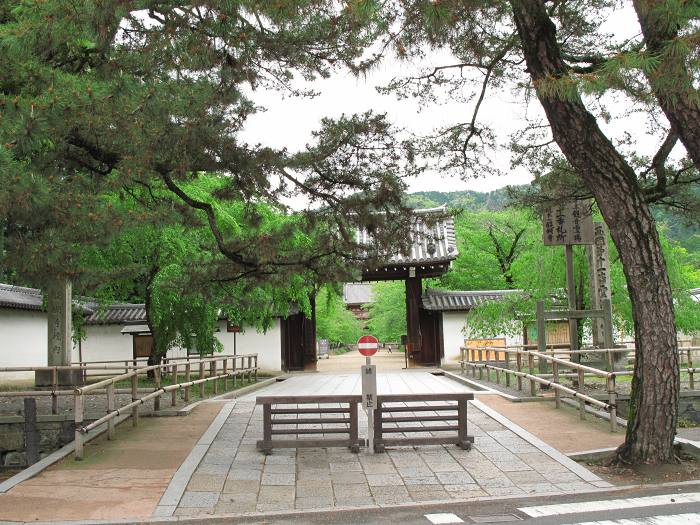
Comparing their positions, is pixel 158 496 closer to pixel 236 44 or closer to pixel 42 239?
pixel 42 239

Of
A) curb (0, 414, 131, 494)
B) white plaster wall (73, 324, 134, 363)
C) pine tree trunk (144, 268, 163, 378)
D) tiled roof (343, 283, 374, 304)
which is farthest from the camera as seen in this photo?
tiled roof (343, 283, 374, 304)

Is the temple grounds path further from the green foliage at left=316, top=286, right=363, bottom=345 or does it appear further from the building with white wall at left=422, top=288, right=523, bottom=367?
the green foliage at left=316, top=286, right=363, bottom=345

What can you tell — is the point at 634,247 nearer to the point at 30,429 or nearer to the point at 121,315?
the point at 30,429

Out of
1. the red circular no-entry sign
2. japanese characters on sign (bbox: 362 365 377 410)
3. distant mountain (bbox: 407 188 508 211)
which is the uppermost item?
distant mountain (bbox: 407 188 508 211)

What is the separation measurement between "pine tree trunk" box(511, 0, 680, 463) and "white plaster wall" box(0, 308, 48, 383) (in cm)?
1972

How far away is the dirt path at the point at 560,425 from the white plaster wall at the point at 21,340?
16931 mm

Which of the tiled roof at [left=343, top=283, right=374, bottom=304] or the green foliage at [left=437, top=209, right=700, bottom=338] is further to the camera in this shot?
the tiled roof at [left=343, top=283, right=374, bottom=304]

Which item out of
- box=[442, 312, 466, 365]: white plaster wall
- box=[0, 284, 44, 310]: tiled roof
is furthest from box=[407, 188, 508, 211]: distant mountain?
box=[0, 284, 44, 310]: tiled roof

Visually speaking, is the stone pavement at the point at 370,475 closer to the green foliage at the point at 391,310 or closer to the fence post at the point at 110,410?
the fence post at the point at 110,410

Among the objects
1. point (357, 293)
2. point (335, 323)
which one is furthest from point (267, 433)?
point (357, 293)

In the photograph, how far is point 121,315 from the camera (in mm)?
25094

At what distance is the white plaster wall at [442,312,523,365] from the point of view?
25.1 m

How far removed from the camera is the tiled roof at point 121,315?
973 inches

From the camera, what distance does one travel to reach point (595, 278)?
14.9 meters
